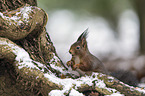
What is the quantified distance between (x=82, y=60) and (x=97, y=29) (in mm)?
8773

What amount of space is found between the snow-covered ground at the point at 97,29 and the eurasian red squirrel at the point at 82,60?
23.3 ft

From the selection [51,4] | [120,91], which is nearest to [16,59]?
[120,91]

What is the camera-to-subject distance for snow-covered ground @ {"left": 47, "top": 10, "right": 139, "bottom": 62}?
347 inches

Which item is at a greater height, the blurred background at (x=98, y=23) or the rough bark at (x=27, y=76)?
the blurred background at (x=98, y=23)

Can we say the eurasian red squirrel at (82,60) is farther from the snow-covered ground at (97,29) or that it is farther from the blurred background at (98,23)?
the snow-covered ground at (97,29)

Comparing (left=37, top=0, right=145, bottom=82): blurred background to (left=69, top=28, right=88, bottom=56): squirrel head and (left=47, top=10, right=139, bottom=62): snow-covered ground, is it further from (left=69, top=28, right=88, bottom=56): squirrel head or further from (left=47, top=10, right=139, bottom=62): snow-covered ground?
(left=69, top=28, right=88, bottom=56): squirrel head

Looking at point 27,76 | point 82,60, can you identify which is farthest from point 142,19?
point 27,76

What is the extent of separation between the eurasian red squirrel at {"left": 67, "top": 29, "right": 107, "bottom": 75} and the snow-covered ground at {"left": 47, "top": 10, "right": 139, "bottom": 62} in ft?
23.3

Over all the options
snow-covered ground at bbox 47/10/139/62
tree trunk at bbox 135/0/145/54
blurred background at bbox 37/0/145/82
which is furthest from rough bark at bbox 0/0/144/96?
snow-covered ground at bbox 47/10/139/62

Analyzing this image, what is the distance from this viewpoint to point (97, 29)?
9.95 m

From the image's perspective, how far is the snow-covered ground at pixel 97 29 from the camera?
8805mm

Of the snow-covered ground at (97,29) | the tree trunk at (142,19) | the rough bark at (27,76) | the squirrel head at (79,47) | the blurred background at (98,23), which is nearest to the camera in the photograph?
the rough bark at (27,76)

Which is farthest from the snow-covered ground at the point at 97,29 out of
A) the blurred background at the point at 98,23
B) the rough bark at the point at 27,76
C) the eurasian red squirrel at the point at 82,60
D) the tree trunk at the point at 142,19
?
the rough bark at the point at 27,76

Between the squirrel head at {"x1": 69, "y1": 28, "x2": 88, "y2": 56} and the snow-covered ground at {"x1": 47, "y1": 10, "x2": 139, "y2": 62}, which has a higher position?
the snow-covered ground at {"x1": 47, "y1": 10, "x2": 139, "y2": 62}
